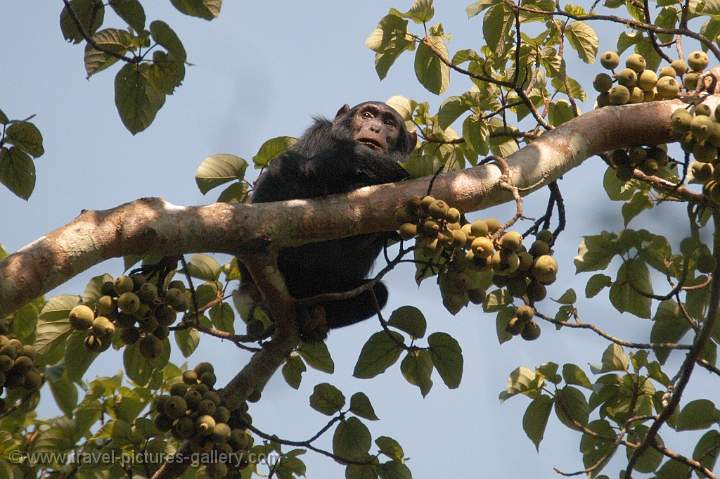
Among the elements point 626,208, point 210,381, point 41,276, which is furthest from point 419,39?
point 41,276

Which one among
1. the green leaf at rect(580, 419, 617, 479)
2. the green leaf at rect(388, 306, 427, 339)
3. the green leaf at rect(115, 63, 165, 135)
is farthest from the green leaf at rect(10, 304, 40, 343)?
the green leaf at rect(580, 419, 617, 479)

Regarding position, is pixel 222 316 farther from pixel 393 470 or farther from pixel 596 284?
pixel 596 284

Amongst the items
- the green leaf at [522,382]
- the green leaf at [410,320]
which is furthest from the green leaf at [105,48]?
the green leaf at [522,382]

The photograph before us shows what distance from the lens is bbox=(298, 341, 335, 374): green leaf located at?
3795 mm

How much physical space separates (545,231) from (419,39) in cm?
121

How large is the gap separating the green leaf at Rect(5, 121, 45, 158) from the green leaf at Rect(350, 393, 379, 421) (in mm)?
1517

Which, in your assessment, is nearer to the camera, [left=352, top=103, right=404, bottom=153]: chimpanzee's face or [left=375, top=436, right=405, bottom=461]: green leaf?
[left=375, top=436, right=405, bottom=461]: green leaf

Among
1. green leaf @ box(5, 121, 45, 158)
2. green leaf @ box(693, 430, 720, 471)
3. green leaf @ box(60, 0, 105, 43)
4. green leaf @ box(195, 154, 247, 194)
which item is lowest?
green leaf @ box(693, 430, 720, 471)

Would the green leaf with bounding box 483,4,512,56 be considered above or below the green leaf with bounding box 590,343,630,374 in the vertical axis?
above

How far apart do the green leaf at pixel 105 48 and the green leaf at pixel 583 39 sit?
1.96m

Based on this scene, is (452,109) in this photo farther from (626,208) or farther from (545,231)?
(545,231)

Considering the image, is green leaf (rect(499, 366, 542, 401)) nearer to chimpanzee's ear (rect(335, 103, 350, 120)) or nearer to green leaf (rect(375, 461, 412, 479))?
green leaf (rect(375, 461, 412, 479))

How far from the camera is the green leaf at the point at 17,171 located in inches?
119

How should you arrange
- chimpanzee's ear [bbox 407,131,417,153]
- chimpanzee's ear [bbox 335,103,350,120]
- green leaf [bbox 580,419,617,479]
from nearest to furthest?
green leaf [bbox 580,419,617,479] < chimpanzee's ear [bbox 407,131,417,153] < chimpanzee's ear [bbox 335,103,350,120]
